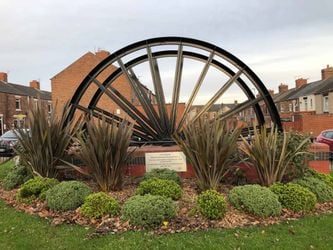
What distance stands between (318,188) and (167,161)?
345 cm

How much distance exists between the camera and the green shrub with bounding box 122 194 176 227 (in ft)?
18.8

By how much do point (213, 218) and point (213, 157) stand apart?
1564 millimetres

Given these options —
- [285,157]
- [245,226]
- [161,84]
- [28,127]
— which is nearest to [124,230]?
[245,226]

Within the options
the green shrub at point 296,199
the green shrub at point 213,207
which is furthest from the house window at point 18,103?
the green shrub at point 296,199

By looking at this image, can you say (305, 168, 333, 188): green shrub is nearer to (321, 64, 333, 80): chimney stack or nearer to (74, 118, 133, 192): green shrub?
(74, 118, 133, 192): green shrub

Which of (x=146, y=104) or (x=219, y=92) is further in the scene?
(x=219, y=92)

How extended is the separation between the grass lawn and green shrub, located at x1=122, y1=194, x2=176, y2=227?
28cm

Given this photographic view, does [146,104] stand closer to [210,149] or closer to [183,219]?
[210,149]

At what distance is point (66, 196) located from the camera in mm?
6762

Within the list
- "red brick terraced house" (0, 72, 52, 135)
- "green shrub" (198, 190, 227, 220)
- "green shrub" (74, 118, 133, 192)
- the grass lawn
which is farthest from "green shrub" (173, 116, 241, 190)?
"red brick terraced house" (0, 72, 52, 135)

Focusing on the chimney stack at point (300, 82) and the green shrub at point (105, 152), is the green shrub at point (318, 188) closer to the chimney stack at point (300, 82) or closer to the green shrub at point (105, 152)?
the green shrub at point (105, 152)

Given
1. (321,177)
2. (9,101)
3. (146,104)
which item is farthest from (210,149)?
(9,101)

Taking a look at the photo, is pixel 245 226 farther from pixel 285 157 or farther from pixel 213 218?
pixel 285 157

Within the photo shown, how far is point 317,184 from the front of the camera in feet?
24.2
